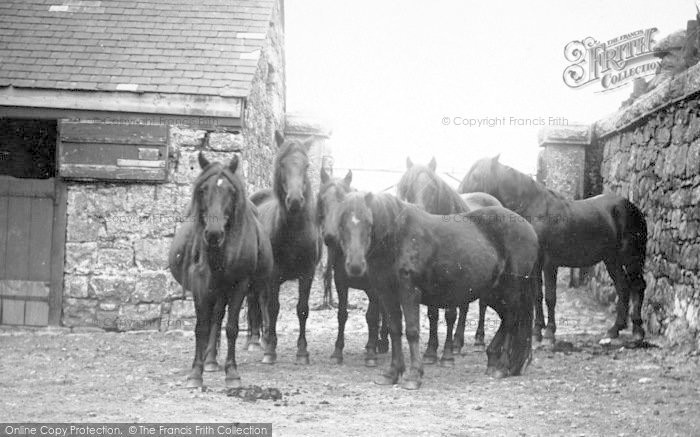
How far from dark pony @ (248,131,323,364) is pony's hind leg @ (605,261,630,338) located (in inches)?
151

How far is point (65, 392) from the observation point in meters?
6.54

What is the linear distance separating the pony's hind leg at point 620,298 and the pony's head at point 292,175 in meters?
4.20

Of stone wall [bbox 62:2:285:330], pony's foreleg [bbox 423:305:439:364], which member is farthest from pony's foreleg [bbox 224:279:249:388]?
stone wall [bbox 62:2:285:330]

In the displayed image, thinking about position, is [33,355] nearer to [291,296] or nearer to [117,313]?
[117,313]

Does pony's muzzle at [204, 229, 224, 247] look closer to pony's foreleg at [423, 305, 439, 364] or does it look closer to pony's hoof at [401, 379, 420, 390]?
pony's hoof at [401, 379, 420, 390]

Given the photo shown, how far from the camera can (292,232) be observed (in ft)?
28.1

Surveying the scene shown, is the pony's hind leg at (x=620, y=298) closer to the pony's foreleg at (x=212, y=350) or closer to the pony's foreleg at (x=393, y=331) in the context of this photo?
the pony's foreleg at (x=393, y=331)

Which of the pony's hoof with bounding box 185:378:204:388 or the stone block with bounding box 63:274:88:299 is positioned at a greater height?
the stone block with bounding box 63:274:88:299

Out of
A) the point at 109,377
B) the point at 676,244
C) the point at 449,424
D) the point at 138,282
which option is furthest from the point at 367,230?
the point at 138,282

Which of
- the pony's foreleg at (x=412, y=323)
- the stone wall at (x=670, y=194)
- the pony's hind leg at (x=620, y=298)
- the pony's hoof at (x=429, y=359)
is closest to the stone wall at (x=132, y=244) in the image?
the pony's hoof at (x=429, y=359)

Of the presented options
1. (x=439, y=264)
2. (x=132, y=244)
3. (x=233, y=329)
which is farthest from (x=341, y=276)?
(x=132, y=244)

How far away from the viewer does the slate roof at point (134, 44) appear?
10.8 metres

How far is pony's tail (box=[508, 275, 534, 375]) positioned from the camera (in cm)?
741

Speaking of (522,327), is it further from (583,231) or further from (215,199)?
(215,199)
